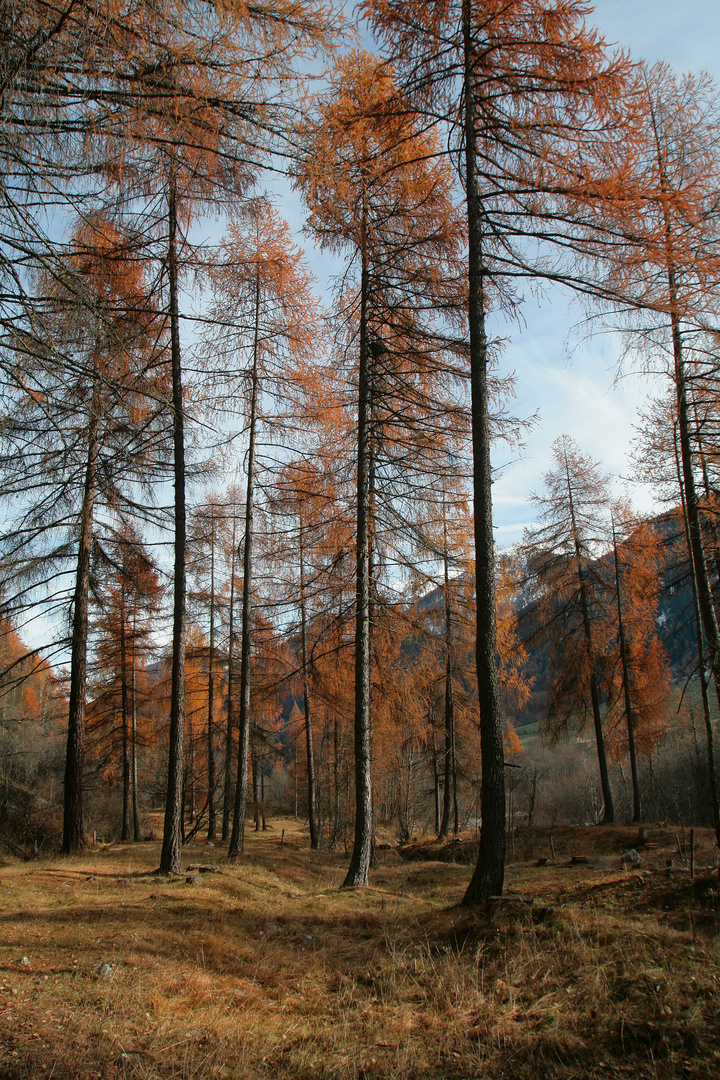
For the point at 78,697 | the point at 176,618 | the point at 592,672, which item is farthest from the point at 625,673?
the point at 78,697

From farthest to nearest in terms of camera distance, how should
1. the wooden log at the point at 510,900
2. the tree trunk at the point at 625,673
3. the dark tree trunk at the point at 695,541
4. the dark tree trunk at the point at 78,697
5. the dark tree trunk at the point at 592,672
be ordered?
the tree trunk at the point at 625,673
the dark tree trunk at the point at 592,672
the dark tree trunk at the point at 78,697
the dark tree trunk at the point at 695,541
the wooden log at the point at 510,900

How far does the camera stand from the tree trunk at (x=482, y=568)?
20.3ft

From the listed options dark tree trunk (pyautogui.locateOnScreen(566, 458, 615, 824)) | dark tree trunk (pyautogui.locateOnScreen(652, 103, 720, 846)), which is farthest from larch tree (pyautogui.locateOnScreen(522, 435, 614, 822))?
dark tree trunk (pyautogui.locateOnScreen(652, 103, 720, 846))

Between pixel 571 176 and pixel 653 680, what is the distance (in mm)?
15750

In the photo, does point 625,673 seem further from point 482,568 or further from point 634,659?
point 482,568

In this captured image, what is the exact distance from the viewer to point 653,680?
1778cm

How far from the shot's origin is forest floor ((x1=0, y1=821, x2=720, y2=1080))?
3.12 metres

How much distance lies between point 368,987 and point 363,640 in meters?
5.37

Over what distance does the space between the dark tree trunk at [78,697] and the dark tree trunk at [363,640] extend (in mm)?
5311

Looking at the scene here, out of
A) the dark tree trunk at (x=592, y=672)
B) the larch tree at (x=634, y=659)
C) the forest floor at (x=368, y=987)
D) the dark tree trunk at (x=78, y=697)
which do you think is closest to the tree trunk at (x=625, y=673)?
the larch tree at (x=634, y=659)

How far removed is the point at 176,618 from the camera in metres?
9.19

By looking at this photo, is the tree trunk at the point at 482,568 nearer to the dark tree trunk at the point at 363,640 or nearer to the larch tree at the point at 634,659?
the dark tree trunk at the point at 363,640

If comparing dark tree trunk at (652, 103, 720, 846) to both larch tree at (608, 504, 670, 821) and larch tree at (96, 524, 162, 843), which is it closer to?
larch tree at (608, 504, 670, 821)

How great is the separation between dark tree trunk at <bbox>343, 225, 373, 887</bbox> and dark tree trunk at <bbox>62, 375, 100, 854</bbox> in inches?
209
